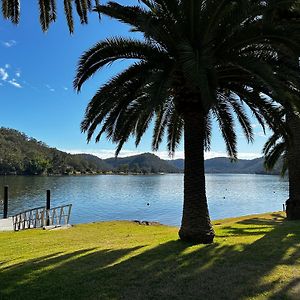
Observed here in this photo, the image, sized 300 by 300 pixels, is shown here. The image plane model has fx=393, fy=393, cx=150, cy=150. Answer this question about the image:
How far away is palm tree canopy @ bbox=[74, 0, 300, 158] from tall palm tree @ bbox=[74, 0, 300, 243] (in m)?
0.02

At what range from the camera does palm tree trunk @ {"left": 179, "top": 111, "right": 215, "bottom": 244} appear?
9703 millimetres

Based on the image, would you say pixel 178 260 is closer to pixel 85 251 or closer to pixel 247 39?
pixel 85 251

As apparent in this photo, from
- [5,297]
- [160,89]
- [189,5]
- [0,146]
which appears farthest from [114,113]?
[0,146]

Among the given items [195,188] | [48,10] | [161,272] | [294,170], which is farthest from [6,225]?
[161,272]

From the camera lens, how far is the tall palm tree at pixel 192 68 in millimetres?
8070

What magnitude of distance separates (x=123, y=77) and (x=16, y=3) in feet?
17.0

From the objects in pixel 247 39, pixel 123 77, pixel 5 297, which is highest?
pixel 247 39

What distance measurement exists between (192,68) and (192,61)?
217mm

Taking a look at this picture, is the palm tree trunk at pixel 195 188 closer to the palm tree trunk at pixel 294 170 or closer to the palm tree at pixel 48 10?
the palm tree at pixel 48 10

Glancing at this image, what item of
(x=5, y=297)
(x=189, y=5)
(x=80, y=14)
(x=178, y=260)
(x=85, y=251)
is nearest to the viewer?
(x=5, y=297)

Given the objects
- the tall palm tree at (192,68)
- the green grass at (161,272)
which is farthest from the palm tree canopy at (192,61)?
the green grass at (161,272)

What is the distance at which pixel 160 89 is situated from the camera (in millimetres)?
7730

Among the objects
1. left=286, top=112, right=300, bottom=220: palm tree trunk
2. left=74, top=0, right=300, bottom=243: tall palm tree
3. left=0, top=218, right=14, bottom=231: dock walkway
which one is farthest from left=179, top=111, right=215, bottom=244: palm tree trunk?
left=0, top=218, right=14, bottom=231: dock walkway

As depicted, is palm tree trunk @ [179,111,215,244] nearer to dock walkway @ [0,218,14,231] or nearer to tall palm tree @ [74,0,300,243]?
tall palm tree @ [74,0,300,243]
